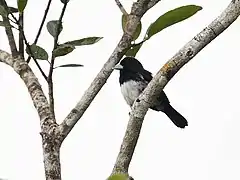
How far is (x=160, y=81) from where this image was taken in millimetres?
737

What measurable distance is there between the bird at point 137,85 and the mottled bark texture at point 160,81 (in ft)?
4.56

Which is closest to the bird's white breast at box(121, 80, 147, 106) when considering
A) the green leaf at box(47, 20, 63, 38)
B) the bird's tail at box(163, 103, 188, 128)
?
the bird's tail at box(163, 103, 188, 128)

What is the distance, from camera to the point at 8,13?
0.93m

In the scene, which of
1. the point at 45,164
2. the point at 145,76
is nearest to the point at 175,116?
the point at 145,76

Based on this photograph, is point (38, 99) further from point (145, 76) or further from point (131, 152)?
point (145, 76)

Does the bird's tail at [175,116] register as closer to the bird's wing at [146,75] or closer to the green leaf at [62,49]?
the bird's wing at [146,75]

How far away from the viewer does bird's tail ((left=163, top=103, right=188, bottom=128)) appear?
86.0 inches

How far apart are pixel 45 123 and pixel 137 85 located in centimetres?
136

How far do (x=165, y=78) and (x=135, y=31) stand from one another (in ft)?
0.58

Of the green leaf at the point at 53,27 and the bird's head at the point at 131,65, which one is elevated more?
the bird's head at the point at 131,65

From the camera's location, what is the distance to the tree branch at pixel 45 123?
78cm

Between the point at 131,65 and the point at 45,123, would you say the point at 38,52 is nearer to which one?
the point at 45,123

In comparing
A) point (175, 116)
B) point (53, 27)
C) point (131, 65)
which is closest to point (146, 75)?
point (131, 65)

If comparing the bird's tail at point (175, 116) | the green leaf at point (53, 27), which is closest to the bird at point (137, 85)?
the bird's tail at point (175, 116)
